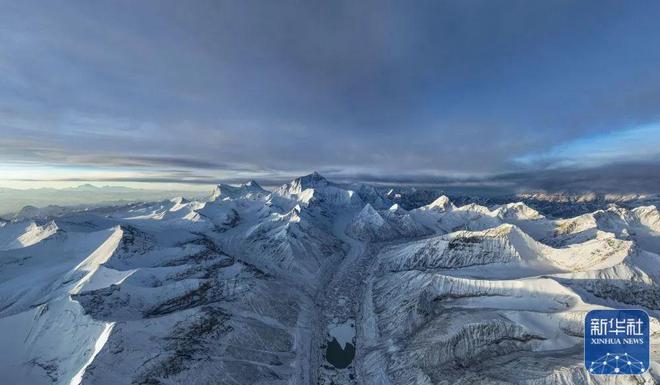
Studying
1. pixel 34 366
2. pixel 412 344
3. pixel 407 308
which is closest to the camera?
pixel 34 366

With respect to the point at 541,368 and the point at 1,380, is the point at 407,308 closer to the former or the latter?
the point at 541,368

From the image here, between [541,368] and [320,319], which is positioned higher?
[541,368]

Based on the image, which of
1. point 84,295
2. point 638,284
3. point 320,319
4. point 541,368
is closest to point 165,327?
point 84,295

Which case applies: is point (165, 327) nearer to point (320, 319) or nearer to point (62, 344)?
point (62, 344)

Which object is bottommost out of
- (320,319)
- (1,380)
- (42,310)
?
(320,319)

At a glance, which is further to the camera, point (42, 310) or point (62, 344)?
point (42, 310)

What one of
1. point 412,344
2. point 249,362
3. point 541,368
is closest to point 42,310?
point 249,362

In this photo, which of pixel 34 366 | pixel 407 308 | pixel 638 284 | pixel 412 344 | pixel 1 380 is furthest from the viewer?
pixel 638 284

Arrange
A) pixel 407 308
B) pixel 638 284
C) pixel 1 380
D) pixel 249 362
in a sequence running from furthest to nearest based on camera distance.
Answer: pixel 638 284
pixel 407 308
pixel 249 362
pixel 1 380

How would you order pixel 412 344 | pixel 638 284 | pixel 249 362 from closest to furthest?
pixel 249 362, pixel 412 344, pixel 638 284
